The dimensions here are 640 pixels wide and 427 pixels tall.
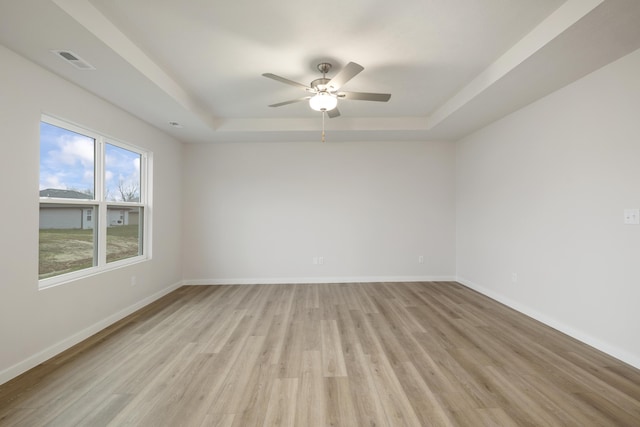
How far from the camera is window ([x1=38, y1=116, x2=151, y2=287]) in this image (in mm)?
2443

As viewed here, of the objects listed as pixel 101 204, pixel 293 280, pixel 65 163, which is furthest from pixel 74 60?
pixel 293 280

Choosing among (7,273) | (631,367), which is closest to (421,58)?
(631,367)

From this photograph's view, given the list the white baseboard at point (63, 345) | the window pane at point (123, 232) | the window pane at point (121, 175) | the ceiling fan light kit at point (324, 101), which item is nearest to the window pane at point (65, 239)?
the window pane at point (123, 232)

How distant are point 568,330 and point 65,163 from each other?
17.7 feet

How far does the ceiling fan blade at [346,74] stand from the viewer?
83.7 inches

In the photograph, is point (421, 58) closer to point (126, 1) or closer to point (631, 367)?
point (126, 1)

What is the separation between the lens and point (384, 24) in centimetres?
211

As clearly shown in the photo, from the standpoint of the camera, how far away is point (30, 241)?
7.21 ft

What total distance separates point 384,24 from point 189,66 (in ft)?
6.38

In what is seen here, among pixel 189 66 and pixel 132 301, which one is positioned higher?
pixel 189 66

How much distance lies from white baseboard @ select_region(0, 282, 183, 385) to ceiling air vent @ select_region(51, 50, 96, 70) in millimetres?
2474

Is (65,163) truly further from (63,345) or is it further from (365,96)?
(365,96)

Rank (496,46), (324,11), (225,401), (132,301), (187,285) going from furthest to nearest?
1. (187,285)
2. (132,301)
3. (496,46)
4. (324,11)
5. (225,401)

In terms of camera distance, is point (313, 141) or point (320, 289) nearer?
point (320, 289)
